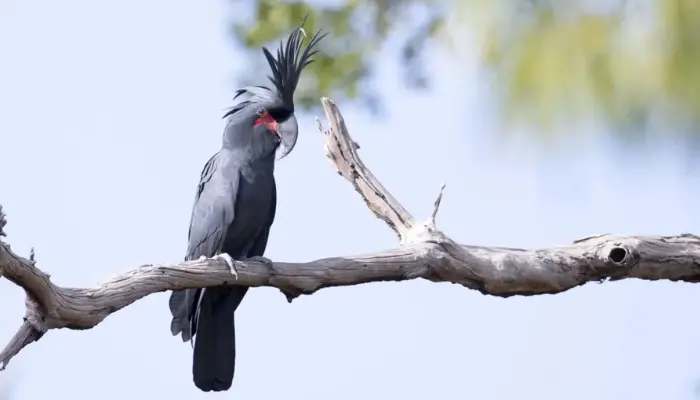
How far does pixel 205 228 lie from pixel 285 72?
87 cm

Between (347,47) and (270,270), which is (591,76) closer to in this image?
(270,270)

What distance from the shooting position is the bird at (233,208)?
486 centimetres

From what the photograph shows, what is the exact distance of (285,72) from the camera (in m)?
5.12

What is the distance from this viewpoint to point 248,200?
16.1 feet

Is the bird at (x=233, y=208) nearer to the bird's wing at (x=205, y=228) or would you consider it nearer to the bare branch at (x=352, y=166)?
the bird's wing at (x=205, y=228)

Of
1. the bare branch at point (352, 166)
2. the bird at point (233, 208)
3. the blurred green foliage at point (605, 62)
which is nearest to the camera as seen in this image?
the blurred green foliage at point (605, 62)

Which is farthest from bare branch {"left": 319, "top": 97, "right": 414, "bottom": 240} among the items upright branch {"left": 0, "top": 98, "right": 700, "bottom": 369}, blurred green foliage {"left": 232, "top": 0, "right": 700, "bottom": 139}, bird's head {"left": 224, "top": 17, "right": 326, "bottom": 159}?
blurred green foliage {"left": 232, "top": 0, "right": 700, "bottom": 139}

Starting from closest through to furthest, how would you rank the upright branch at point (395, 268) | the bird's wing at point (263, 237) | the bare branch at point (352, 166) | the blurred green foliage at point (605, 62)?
1. the blurred green foliage at point (605, 62)
2. the upright branch at point (395, 268)
3. the bare branch at point (352, 166)
4. the bird's wing at point (263, 237)

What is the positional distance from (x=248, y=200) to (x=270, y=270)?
0.90 meters

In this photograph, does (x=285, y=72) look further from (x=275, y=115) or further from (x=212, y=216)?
(x=212, y=216)

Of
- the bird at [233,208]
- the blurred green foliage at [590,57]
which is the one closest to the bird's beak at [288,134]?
the bird at [233,208]

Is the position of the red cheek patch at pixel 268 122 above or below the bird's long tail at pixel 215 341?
above

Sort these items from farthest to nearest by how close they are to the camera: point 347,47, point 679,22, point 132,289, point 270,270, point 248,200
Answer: point 347,47 < point 248,200 < point 270,270 < point 132,289 < point 679,22

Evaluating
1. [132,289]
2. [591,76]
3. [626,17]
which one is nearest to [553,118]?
[591,76]
